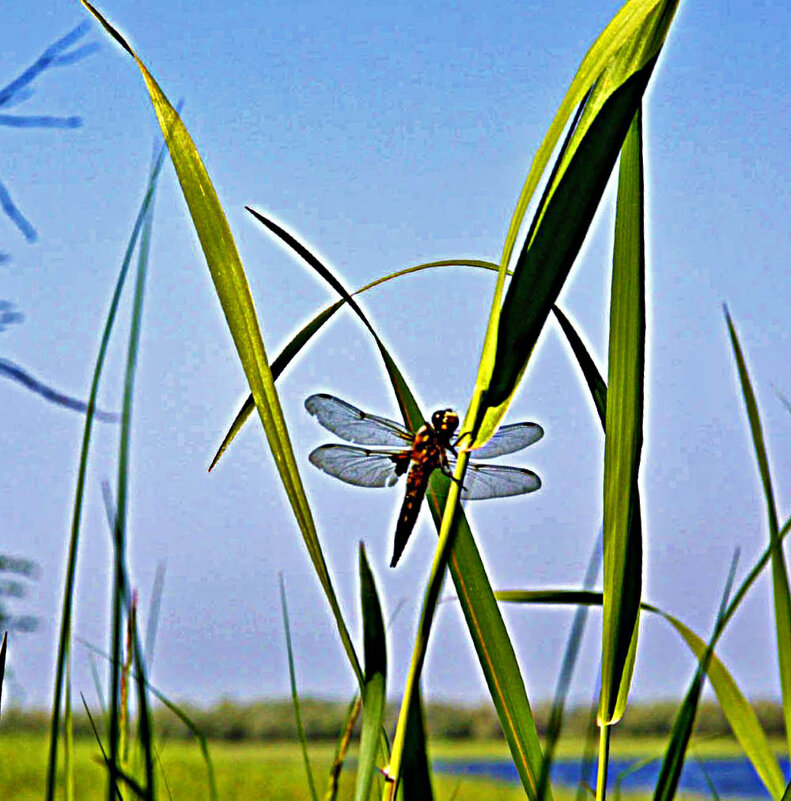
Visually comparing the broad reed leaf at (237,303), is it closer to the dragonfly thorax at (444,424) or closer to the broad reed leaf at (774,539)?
the dragonfly thorax at (444,424)

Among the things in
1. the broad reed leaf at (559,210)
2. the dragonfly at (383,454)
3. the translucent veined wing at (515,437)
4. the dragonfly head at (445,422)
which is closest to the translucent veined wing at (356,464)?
the dragonfly at (383,454)

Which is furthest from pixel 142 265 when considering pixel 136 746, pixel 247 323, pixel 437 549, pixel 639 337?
pixel 136 746

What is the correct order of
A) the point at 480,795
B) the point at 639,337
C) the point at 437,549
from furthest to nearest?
the point at 480,795, the point at 639,337, the point at 437,549

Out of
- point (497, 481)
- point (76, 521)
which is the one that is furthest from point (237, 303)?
point (497, 481)

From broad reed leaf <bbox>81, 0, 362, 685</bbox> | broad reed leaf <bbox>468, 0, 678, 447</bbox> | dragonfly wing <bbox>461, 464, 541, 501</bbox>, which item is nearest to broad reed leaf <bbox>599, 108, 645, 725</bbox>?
broad reed leaf <bbox>468, 0, 678, 447</bbox>

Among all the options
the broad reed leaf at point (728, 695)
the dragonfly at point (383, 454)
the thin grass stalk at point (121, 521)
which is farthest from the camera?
the dragonfly at point (383, 454)

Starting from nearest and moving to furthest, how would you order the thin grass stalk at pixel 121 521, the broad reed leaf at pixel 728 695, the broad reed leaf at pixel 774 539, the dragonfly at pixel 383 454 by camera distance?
1. the thin grass stalk at pixel 121 521
2. the broad reed leaf at pixel 774 539
3. the broad reed leaf at pixel 728 695
4. the dragonfly at pixel 383 454

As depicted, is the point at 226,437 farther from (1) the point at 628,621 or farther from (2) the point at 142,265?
(1) the point at 628,621

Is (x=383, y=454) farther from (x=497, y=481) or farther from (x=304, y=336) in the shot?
(x=304, y=336)
